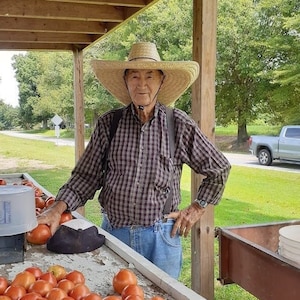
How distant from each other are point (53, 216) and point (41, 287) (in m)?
0.73

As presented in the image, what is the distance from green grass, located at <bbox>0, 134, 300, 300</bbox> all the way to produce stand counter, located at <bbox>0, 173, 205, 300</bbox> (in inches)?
97.5

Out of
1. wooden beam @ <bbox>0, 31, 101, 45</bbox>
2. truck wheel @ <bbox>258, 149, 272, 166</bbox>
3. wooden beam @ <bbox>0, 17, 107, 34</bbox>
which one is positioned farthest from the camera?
truck wheel @ <bbox>258, 149, 272, 166</bbox>

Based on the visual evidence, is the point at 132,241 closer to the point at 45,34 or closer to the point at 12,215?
the point at 12,215

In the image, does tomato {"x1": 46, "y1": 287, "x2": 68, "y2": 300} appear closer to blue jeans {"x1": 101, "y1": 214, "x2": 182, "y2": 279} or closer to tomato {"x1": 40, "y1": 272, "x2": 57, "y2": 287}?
tomato {"x1": 40, "y1": 272, "x2": 57, "y2": 287}

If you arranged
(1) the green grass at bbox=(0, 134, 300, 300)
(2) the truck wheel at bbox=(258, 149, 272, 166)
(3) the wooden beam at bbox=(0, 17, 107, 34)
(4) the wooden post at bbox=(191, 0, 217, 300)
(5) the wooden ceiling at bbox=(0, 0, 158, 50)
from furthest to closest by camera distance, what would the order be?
(2) the truck wheel at bbox=(258, 149, 272, 166) → (1) the green grass at bbox=(0, 134, 300, 300) → (3) the wooden beam at bbox=(0, 17, 107, 34) → (5) the wooden ceiling at bbox=(0, 0, 158, 50) → (4) the wooden post at bbox=(191, 0, 217, 300)

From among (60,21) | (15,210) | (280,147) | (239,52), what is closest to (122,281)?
(15,210)

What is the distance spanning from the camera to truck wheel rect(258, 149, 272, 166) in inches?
472

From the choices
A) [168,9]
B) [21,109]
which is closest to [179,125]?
[168,9]

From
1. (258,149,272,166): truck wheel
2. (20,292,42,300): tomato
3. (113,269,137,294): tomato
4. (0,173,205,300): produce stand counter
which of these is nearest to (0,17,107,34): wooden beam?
(0,173,205,300): produce stand counter

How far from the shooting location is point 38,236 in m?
1.84

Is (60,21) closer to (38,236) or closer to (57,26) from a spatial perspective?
(57,26)

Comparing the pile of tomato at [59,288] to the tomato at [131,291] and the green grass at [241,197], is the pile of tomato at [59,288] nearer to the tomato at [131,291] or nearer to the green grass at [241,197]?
the tomato at [131,291]

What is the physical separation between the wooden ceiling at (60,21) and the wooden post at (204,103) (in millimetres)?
1179

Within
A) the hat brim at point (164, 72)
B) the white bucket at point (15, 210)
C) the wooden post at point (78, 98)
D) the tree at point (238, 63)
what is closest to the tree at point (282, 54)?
the tree at point (238, 63)
